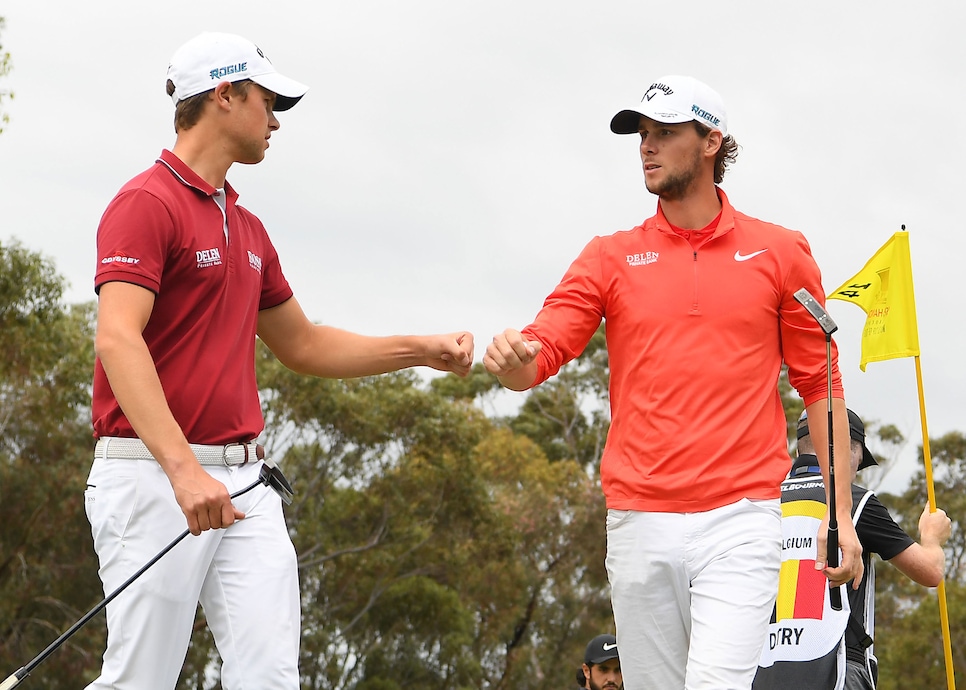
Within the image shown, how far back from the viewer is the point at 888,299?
7.25 m

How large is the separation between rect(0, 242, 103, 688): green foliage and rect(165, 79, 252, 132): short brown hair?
75.0ft

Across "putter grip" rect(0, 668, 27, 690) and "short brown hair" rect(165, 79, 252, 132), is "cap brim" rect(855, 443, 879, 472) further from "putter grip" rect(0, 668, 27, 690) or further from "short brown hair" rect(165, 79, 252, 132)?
"putter grip" rect(0, 668, 27, 690)

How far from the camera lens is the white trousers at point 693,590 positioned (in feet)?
15.3

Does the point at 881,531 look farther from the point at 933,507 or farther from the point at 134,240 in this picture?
the point at 134,240

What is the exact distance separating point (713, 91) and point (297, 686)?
2.90 m

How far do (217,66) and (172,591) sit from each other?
1775 mm

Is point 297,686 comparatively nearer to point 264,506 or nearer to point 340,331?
point 264,506

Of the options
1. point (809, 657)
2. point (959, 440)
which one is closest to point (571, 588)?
point (959, 440)

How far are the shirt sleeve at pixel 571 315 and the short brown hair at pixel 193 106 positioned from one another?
142cm

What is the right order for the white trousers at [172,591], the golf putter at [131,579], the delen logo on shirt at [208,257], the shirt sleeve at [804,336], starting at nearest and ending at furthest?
the golf putter at [131,579]
the white trousers at [172,591]
the delen logo on shirt at [208,257]
the shirt sleeve at [804,336]

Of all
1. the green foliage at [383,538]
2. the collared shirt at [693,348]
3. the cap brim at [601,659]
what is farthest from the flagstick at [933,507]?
the green foliage at [383,538]

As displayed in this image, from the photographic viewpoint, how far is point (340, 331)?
5504 mm

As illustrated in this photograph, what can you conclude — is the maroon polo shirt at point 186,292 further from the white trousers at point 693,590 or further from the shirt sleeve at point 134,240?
the white trousers at point 693,590

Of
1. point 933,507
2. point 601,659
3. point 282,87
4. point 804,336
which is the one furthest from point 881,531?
point 601,659
